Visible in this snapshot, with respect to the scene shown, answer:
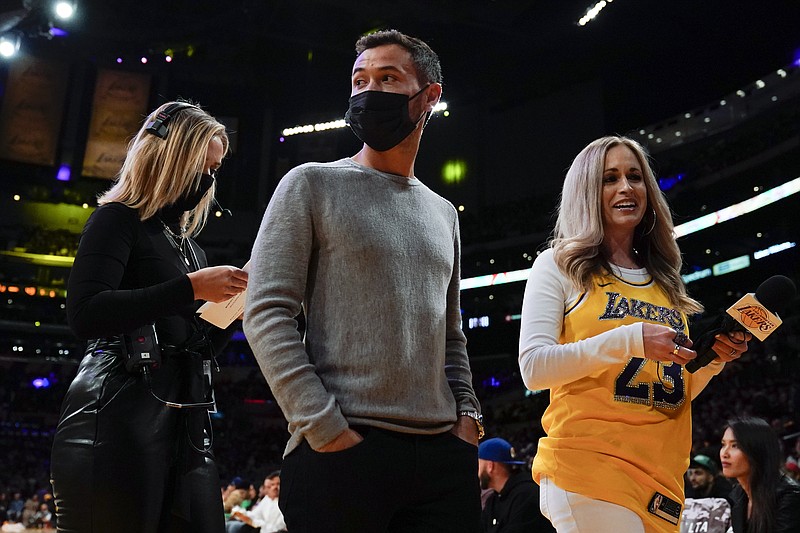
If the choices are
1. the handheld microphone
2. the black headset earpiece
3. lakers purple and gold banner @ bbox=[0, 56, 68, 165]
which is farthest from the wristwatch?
lakers purple and gold banner @ bbox=[0, 56, 68, 165]

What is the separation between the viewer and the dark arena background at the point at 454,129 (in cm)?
2147

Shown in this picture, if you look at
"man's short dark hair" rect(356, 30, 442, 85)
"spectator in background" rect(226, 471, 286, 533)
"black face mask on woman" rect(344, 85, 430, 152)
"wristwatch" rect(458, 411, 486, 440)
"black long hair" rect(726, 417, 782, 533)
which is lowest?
"spectator in background" rect(226, 471, 286, 533)

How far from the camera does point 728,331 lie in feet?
7.27

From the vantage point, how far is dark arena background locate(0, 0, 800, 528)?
21469 millimetres

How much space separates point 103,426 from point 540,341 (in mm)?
1275

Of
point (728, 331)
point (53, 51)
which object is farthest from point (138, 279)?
point (53, 51)

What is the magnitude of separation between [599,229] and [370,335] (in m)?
1.25

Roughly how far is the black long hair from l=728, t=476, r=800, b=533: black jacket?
32mm

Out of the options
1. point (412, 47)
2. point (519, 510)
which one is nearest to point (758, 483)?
point (519, 510)

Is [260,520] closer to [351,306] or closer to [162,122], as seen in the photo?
[162,122]

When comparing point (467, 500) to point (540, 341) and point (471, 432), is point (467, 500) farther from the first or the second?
point (540, 341)

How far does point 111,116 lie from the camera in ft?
80.6

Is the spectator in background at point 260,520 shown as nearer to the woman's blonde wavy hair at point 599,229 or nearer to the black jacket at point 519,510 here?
the black jacket at point 519,510

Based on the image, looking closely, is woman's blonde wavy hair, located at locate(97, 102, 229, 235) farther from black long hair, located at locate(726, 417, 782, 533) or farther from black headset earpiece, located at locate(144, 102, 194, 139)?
black long hair, located at locate(726, 417, 782, 533)
